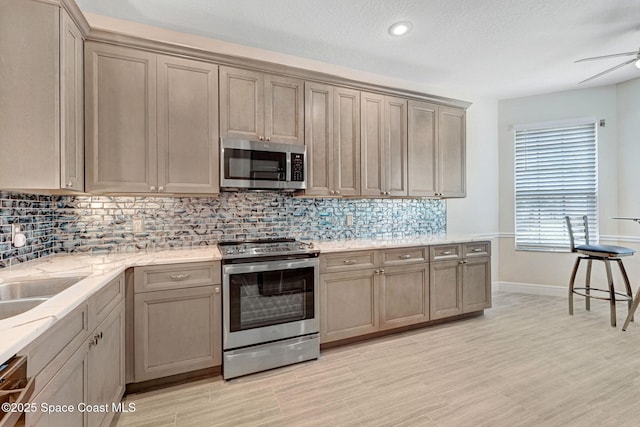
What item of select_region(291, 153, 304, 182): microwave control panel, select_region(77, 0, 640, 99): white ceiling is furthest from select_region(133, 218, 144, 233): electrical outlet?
select_region(77, 0, 640, 99): white ceiling

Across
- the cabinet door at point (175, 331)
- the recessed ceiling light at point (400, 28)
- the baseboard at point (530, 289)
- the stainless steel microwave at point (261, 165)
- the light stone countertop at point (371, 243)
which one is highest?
the recessed ceiling light at point (400, 28)

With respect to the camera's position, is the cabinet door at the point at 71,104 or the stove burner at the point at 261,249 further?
the stove burner at the point at 261,249

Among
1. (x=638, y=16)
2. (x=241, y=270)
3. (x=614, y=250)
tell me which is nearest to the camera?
(x=241, y=270)

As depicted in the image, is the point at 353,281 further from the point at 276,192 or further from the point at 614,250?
the point at 614,250

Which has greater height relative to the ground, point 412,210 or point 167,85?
point 167,85

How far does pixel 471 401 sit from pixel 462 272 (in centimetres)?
152

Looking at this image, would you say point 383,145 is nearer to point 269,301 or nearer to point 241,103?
point 241,103

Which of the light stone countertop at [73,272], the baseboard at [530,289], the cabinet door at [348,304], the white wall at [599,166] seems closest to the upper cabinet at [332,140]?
the light stone countertop at [73,272]

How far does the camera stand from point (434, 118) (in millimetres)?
3424

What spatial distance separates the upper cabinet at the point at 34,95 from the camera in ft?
5.17

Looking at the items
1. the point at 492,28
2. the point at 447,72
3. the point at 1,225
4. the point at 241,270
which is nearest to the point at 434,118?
the point at 447,72

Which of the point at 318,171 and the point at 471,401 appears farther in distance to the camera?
the point at 318,171

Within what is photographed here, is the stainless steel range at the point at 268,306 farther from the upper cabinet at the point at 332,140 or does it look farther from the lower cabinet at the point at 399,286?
the upper cabinet at the point at 332,140

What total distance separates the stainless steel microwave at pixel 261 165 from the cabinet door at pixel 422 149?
129 centimetres
